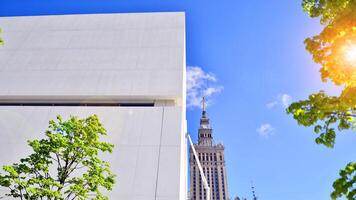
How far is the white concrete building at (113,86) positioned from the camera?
15.0 meters

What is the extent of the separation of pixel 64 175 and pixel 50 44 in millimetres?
16406

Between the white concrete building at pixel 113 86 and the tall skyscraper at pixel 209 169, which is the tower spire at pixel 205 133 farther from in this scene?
the white concrete building at pixel 113 86

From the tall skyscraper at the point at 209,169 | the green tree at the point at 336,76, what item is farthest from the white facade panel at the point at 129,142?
the tall skyscraper at the point at 209,169

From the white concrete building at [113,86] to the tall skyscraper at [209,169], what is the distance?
8653 cm

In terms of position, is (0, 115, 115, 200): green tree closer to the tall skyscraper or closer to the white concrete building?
the white concrete building

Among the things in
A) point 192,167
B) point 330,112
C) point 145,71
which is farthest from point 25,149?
point 192,167

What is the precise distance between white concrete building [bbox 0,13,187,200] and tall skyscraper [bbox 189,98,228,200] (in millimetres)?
86529

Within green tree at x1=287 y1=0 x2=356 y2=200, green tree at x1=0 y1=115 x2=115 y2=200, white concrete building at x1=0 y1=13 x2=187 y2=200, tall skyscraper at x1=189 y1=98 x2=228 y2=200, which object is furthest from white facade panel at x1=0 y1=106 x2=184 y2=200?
tall skyscraper at x1=189 y1=98 x2=228 y2=200

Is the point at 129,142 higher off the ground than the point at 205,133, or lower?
lower

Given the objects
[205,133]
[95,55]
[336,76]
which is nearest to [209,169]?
[205,133]

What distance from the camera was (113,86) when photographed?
19.0m

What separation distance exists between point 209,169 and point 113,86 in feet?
306

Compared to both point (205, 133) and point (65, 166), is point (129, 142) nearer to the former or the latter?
point (65, 166)

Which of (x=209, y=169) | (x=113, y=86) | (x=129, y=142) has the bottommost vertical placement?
(x=129, y=142)
